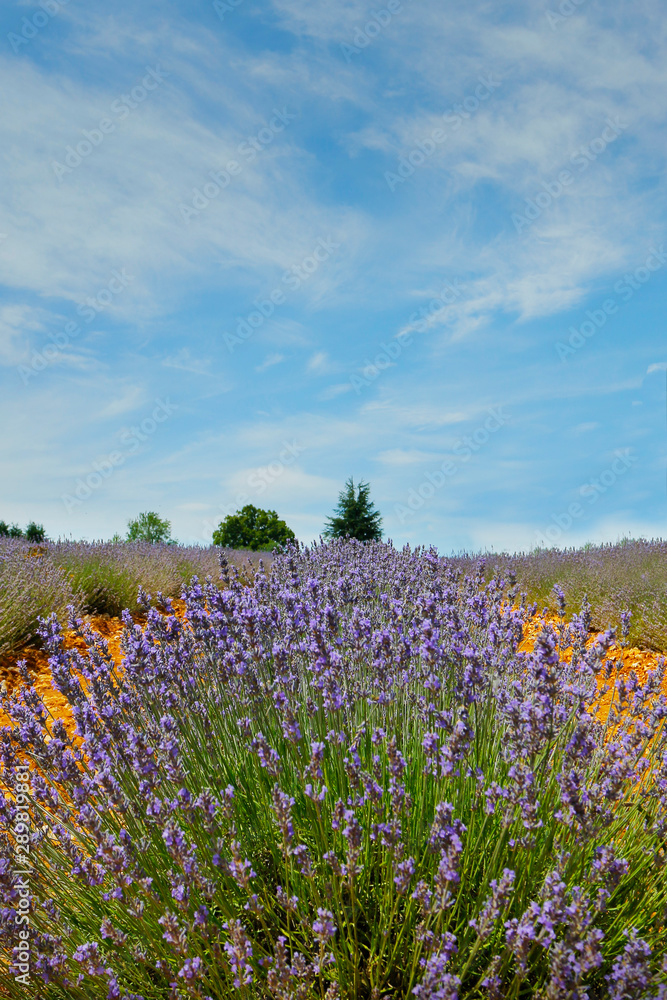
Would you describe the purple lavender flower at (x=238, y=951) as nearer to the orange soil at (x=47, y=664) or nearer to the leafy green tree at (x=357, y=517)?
the orange soil at (x=47, y=664)

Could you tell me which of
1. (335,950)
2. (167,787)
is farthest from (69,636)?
(335,950)

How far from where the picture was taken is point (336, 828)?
1817 millimetres

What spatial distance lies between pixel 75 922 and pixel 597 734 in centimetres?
250

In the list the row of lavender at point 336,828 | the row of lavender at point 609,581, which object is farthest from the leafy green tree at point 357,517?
the row of lavender at point 336,828

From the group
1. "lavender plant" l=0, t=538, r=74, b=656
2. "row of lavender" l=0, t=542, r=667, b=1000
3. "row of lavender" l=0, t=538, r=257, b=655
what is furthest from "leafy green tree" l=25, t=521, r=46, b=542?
"row of lavender" l=0, t=542, r=667, b=1000

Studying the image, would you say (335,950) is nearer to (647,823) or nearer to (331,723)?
(331,723)

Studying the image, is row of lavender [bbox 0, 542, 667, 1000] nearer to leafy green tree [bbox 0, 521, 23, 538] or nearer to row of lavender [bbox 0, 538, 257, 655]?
row of lavender [bbox 0, 538, 257, 655]

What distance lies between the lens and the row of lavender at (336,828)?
1.80 m
